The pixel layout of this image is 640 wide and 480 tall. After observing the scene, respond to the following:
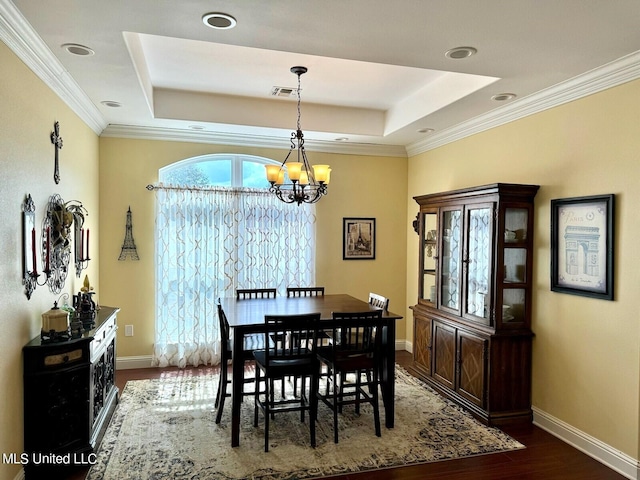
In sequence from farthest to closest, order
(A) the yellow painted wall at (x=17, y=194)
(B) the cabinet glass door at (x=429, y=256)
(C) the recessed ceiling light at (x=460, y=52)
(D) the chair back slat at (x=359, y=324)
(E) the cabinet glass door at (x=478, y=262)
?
(B) the cabinet glass door at (x=429, y=256), (E) the cabinet glass door at (x=478, y=262), (D) the chair back slat at (x=359, y=324), (C) the recessed ceiling light at (x=460, y=52), (A) the yellow painted wall at (x=17, y=194)

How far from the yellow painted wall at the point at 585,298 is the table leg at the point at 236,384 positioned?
2.56 metres

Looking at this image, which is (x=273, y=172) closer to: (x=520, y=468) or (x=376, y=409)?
(x=376, y=409)

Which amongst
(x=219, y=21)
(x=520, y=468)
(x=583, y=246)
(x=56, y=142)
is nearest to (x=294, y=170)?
(x=219, y=21)

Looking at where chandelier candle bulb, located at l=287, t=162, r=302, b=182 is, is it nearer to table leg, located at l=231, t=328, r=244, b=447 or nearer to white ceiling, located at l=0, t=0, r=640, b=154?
white ceiling, located at l=0, t=0, r=640, b=154

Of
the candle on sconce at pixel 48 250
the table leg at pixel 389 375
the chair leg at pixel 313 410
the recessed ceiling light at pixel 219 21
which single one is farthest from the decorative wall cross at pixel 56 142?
the table leg at pixel 389 375

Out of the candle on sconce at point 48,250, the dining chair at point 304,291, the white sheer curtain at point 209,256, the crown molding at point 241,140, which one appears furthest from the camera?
the white sheer curtain at point 209,256

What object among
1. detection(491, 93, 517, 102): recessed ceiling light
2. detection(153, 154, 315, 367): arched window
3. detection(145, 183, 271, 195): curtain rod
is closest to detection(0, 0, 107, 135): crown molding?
detection(145, 183, 271, 195): curtain rod

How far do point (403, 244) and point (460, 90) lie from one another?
8.74ft

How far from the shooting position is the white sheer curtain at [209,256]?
5.20 meters

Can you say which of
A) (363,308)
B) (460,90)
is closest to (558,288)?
(363,308)

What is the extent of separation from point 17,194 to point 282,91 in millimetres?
2698

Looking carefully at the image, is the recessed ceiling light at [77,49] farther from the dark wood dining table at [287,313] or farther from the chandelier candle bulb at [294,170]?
the dark wood dining table at [287,313]

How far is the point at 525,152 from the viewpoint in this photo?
3969 millimetres

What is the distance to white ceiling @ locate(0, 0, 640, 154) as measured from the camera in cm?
236
